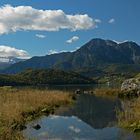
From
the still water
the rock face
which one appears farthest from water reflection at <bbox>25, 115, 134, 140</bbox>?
the rock face

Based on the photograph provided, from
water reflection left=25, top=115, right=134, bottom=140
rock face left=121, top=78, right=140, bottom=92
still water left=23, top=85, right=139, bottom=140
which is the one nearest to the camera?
water reflection left=25, top=115, right=134, bottom=140

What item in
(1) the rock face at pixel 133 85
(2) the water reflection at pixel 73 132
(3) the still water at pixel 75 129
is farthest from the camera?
(1) the rock face at pixel 133 85

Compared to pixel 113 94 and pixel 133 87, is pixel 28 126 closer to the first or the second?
pixel 133 87

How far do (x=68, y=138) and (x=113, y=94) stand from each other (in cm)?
5119

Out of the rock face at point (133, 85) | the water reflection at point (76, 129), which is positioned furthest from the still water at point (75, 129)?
the rock face at point (133, 85)

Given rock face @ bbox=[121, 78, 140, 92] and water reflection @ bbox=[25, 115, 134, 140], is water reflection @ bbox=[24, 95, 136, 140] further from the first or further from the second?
rock face @ bbox=[121, 78, 140, 92]

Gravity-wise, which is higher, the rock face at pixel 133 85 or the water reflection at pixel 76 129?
the rock face at pixel 133 85

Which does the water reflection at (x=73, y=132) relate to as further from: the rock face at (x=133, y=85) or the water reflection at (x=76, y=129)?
the rock face at (x=133, y=85)

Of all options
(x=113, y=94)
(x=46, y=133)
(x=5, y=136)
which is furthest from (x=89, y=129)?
(x=113, y=94)

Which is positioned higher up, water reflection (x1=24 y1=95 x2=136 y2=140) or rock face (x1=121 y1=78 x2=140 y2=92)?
rock face (x1=121 y1=78 x2=140 y2=92)

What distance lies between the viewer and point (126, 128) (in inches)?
1059

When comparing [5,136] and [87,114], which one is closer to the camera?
[5,136]

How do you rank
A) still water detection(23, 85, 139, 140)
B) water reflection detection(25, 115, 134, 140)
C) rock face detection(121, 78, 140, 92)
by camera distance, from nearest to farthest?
1. water reflection detection(25, 115, 134, 140)
2. still water detection(23, 85, 139, 140)
3. rock face detection(121, 78, 140, 92)

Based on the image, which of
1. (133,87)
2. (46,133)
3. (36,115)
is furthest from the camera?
(133,87)
